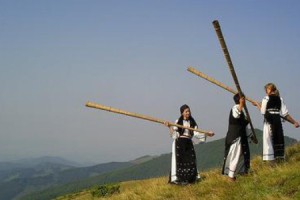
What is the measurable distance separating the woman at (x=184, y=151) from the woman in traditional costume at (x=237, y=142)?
1.35m

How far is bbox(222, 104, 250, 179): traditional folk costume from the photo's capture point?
12.8 m

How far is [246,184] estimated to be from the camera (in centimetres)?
1107

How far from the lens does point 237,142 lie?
42.5 ft

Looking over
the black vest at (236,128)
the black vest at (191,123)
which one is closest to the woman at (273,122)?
the black vest at (236,128)

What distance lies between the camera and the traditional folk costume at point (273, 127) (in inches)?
522

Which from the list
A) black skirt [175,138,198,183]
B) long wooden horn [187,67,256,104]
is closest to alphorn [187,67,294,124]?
long wooden horn [187,67,256,104]

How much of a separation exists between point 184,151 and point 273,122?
10.5 ft

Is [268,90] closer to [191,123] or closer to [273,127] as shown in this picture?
[273,127]

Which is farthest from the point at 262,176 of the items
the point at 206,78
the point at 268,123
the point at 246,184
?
the point at 206,78

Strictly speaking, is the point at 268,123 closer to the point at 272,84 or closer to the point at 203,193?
the point at 272,84

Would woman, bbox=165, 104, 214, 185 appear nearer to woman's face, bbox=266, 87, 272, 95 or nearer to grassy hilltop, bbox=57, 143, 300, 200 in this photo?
grassy hilltop, bbox=57, 143, 300, 200

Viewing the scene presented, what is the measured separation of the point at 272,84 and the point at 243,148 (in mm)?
2241

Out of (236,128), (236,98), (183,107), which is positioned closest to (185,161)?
(183,107)

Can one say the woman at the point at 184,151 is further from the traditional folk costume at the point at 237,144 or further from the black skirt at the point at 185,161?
the traditional folk costume at the point at 237,144
